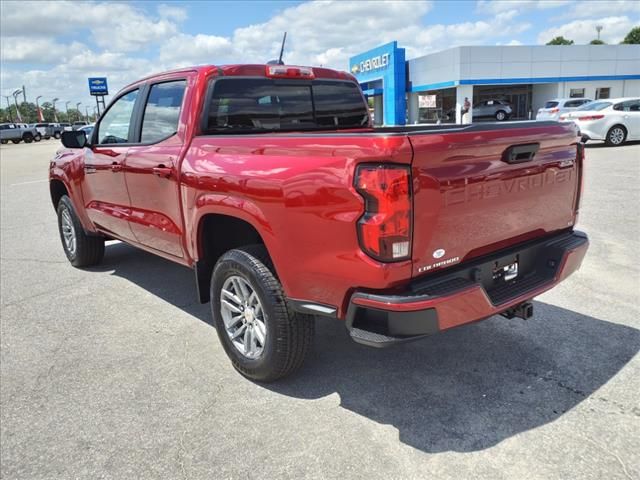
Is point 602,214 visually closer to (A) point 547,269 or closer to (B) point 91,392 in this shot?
(A) point 547,269

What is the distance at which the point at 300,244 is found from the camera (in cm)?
277

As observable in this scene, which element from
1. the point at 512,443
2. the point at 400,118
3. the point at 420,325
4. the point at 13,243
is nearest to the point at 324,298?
the point at 420,325

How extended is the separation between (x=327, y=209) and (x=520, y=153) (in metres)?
1.13

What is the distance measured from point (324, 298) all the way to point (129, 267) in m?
4.16

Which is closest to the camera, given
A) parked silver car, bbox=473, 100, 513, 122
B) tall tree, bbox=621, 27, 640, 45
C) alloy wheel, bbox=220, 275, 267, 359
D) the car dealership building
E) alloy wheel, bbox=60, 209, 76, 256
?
alloy wheel, bbox=220, 275, 267, 359

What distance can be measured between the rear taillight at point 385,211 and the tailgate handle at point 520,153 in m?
0.73

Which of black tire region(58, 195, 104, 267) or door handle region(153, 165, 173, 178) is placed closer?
door handle region(153, 165, 173, 178)

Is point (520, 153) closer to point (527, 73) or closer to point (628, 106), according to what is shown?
point (628, 106)

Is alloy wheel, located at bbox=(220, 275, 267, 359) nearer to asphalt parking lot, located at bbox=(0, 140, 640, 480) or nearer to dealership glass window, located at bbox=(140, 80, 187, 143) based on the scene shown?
asphalt parking lot, located at bbox=(0, 140, 640, 480)

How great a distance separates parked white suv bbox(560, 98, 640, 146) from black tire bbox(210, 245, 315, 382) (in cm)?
1580

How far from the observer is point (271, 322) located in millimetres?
3059

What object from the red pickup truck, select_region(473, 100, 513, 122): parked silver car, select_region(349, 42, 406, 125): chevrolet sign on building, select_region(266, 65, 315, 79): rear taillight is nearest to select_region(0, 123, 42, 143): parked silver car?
select_region(349, 42, 406, 125): chevrolet sign on building

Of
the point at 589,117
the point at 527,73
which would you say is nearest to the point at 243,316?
the point at 589,117

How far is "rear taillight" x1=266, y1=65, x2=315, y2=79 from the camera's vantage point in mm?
4082
